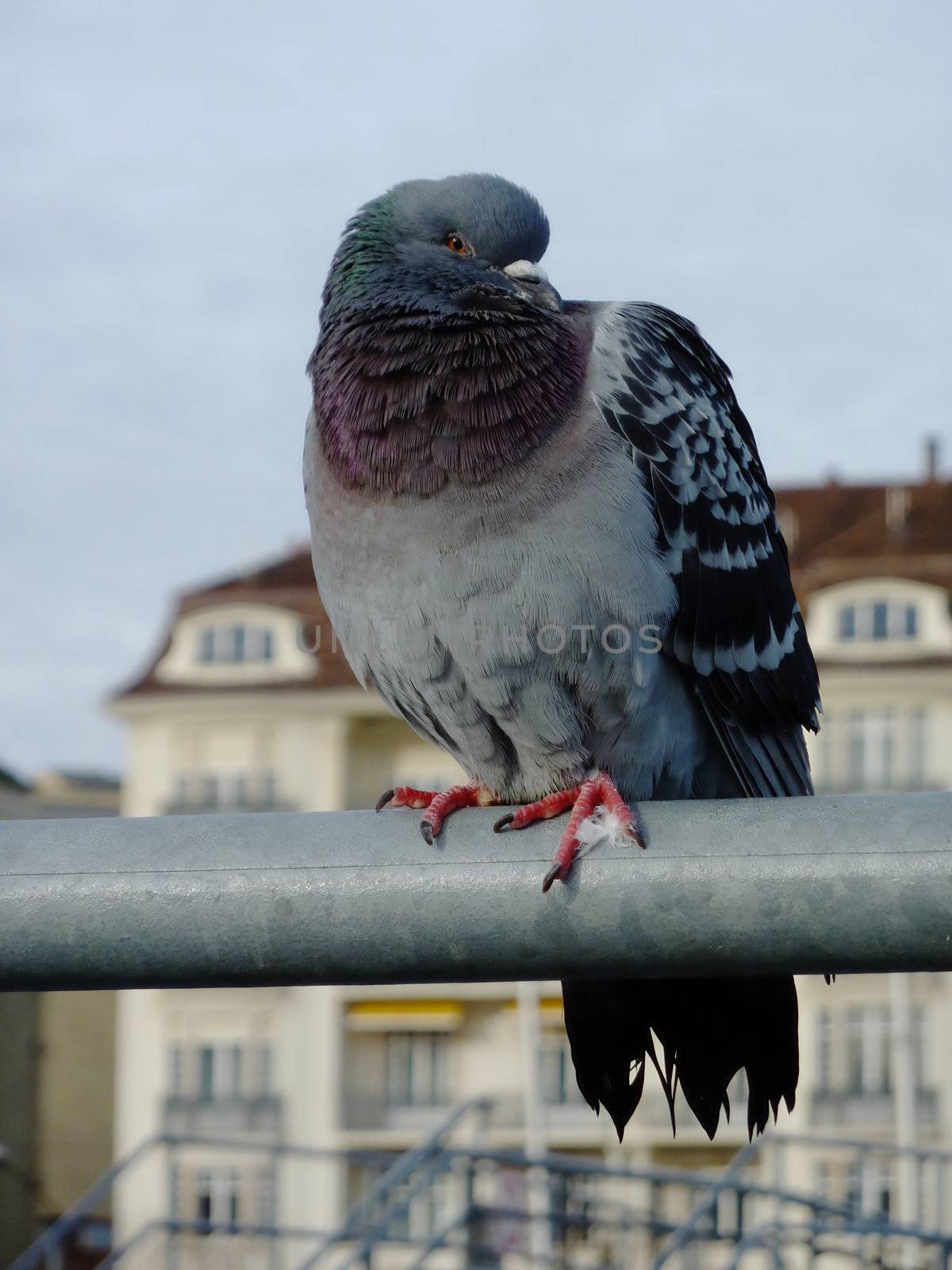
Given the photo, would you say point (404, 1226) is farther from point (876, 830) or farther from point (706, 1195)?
point (876, 830)

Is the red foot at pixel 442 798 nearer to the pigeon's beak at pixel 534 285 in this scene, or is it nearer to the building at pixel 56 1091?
the pigeon's beak at pixel 534 285

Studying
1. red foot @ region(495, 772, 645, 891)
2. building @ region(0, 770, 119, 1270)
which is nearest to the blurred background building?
building @ region(0, 770, 119, 1270)

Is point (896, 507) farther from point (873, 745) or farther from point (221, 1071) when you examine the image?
point (221, 1071)

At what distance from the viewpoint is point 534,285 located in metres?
4.18

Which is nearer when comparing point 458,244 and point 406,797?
point 406,797

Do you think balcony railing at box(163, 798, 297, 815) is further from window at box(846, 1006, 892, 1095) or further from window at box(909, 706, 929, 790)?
window at box(909, 706, 929, 790)

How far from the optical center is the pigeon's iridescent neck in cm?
377

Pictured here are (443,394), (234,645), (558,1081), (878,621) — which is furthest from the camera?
(234,645)

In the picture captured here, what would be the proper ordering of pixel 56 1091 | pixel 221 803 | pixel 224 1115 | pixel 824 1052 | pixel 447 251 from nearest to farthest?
pixel 447 251, pixel 824 1052, pixel 221 803, pixel 224 1115, pixel 56 1091

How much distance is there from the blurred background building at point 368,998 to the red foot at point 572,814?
35691 millimetres

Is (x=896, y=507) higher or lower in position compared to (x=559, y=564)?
higher

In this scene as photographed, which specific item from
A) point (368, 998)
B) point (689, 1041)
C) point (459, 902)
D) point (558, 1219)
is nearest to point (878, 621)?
point (368, 998)

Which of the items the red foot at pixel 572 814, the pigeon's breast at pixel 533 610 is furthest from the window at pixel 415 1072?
the red foot at pixel 572 814

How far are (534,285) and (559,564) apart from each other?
891 millimetres
